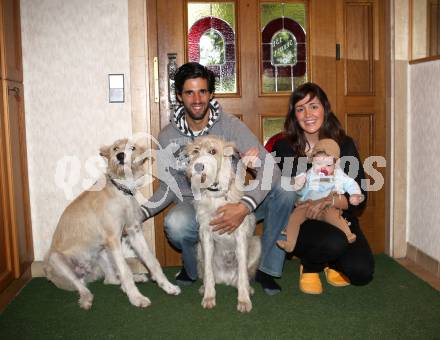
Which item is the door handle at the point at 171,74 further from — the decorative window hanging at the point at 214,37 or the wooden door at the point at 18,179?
the wooden door at the point at 18,179

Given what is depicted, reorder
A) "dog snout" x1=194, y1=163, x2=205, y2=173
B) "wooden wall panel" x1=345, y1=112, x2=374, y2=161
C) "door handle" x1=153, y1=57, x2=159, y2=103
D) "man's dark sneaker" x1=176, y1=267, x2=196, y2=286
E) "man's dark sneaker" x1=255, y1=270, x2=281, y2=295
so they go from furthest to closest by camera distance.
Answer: "wooden wall panel" x1=345, y1=112, x2=374, y2=161 → "door handle" x1=153, y1=57, x2=159, y2=103 → "man's dark sneaker" x1=176, y1=267, x2=196, y2=286 → "man's dark sneaker" x1=255, y1=270, x2=281, y2=295 → "dog snout" x1=194, y1=163, x2=205, y2=173

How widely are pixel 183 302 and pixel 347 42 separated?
8.67ft

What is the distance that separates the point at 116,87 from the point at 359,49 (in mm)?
2173

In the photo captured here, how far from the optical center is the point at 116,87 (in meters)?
3.82

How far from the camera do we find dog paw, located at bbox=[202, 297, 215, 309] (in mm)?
3090

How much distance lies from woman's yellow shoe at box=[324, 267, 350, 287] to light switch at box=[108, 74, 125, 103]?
220 centimetres

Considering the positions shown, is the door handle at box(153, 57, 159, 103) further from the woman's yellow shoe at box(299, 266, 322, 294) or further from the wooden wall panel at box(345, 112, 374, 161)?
the woman's yellow shoe at box(299, 266, 322, 294)

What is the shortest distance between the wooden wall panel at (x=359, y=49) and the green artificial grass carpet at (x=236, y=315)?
5.62 feet

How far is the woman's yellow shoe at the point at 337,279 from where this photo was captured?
3.46 m

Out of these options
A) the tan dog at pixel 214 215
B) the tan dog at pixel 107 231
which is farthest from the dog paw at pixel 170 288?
the tan dog at pixel 214 215

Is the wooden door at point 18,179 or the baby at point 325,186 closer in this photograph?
the baby at point 325,186

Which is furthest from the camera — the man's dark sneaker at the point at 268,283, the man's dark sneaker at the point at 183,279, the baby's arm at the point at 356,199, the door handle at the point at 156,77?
the door handle at the point at 156,77

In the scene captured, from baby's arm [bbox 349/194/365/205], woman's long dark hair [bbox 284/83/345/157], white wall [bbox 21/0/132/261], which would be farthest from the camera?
white wall [bbox 21/0/132/261]

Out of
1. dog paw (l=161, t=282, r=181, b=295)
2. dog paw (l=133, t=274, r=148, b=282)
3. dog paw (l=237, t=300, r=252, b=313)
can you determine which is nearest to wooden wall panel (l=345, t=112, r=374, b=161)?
dog paw (l=237, t=300, r=252, b=313)
